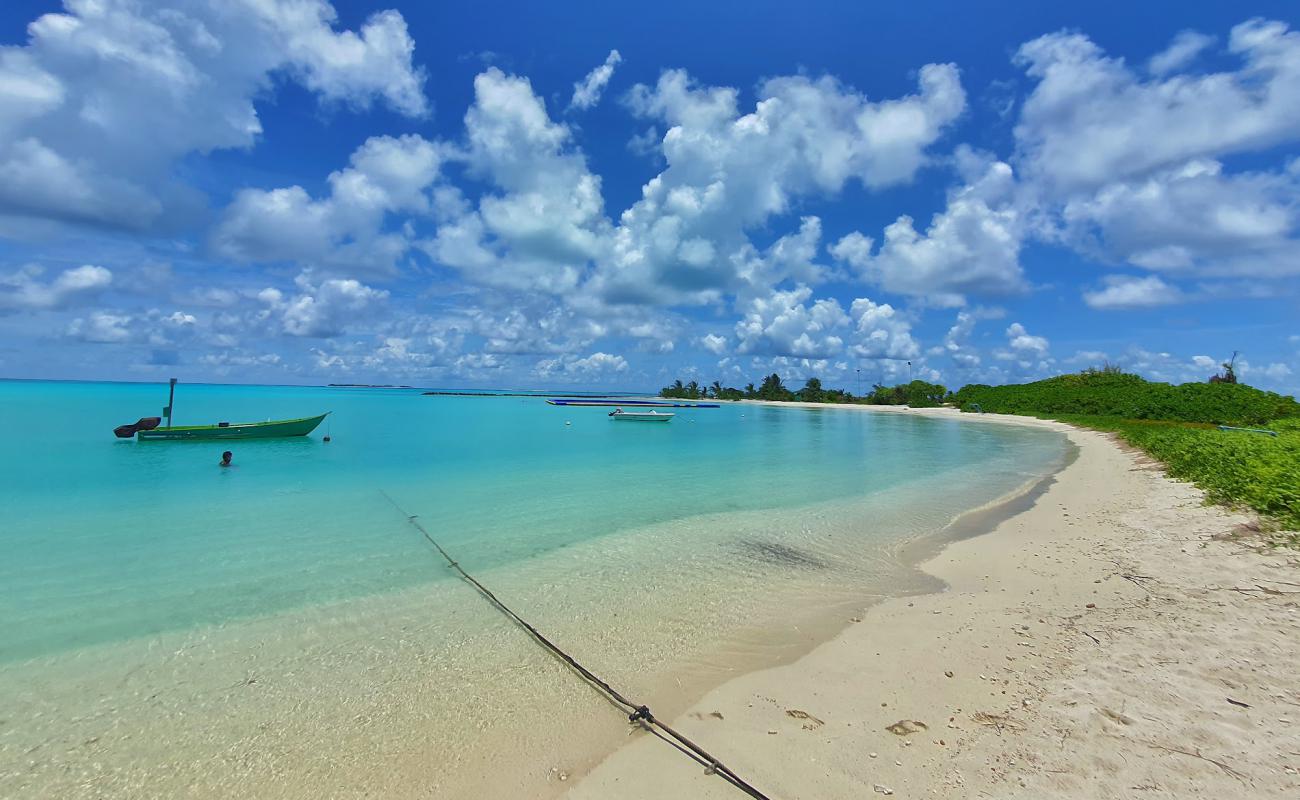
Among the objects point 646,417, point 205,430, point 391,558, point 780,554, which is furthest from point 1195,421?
point 205,430

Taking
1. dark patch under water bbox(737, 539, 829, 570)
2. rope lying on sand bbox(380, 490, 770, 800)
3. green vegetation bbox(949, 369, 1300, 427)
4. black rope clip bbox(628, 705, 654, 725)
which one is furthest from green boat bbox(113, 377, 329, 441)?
green vegetation bbox(949, 369, 1300, 427)

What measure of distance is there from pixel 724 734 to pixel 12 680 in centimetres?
764

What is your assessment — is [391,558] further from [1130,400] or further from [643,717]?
[1130,400]

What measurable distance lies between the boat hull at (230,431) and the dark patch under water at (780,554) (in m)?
29.9

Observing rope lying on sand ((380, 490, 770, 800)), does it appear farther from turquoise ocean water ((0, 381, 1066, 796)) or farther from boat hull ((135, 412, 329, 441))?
boat hull ((135, 412, 329, 441))

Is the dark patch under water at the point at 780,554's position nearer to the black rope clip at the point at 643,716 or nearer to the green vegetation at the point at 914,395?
the black rope clip at the point at 643,716

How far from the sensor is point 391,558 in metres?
9.99

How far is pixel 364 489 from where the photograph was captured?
17.4 metres

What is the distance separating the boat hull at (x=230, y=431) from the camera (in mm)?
29391

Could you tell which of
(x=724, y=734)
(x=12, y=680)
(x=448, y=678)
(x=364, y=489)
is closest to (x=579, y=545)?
(x=448, y=678)

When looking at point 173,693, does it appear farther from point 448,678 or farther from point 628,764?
point 628,764

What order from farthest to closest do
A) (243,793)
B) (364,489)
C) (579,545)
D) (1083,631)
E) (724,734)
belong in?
(364,489)
(579,545)
(1083,631)
(724,734)
(243,793)

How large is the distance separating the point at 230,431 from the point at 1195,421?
71024 mm

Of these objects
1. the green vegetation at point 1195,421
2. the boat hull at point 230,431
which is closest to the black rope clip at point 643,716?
the green vegetation at point 1195,421
